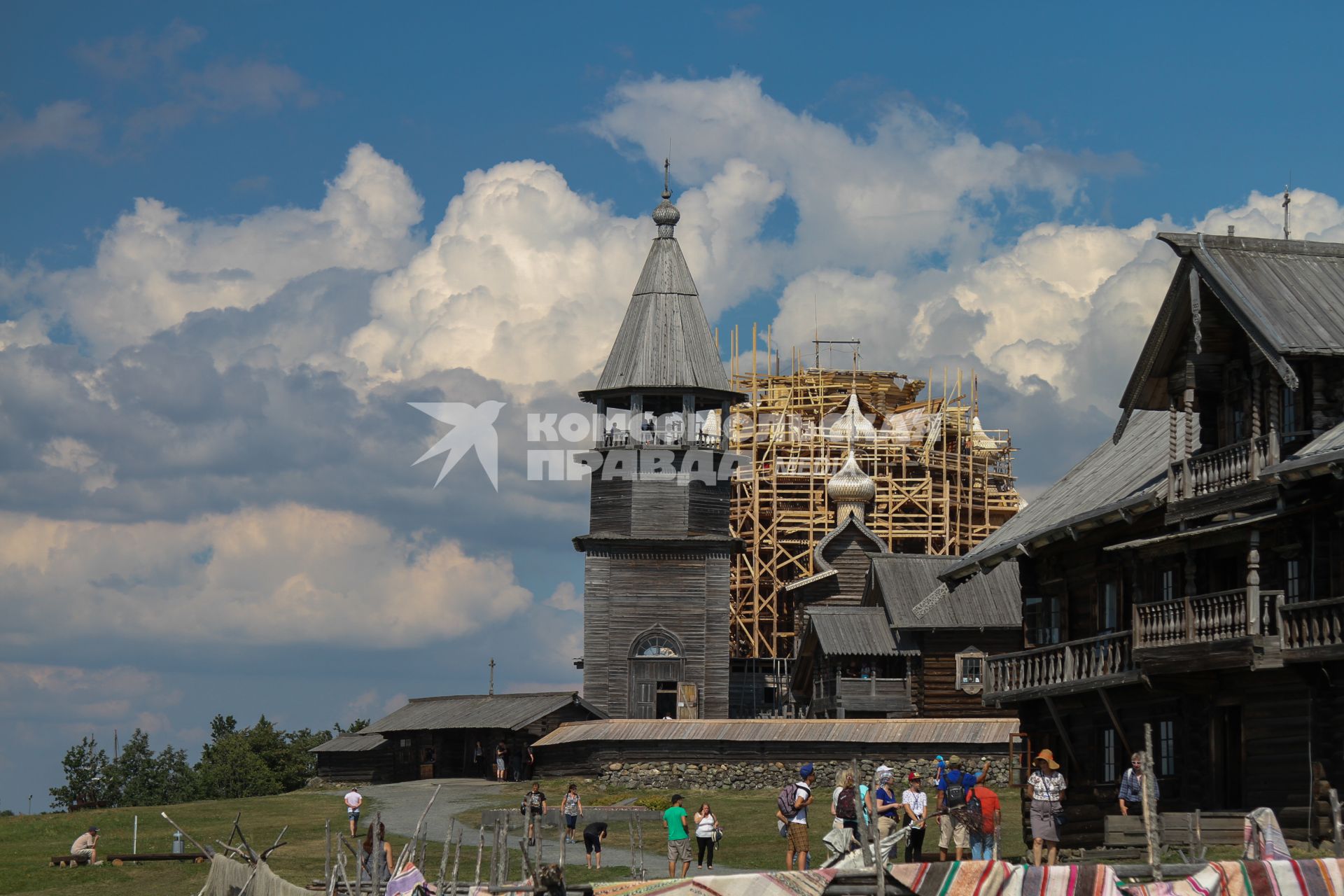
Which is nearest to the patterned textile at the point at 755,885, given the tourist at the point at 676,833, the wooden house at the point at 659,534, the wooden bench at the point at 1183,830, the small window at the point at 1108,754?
the wooden bench at the point at 1183,830

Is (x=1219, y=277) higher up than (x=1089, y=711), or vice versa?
(x=1219, y=277)

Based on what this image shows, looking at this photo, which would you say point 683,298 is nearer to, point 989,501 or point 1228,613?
point 989,501

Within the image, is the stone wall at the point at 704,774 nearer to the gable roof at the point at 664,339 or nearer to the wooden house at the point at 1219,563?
the gable roof at the point at 664,339

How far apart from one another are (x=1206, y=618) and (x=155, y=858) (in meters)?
21.0

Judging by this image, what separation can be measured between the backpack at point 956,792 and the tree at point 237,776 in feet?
191

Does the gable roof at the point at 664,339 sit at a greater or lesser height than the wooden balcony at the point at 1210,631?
greater

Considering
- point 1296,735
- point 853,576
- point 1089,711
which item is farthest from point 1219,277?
point 853,576

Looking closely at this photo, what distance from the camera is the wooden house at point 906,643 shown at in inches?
2292

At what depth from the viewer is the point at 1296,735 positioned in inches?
1192

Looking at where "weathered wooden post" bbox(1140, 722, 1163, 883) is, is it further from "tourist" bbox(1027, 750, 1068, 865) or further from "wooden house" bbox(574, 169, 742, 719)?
"wooden house" bbox(574, 169, 742, 719)

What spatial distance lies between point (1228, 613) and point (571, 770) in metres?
30.0

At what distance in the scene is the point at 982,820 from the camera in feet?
90.5

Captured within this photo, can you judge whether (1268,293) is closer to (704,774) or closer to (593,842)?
(593,842)

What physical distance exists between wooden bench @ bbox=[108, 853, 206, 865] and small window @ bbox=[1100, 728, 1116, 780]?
17678mm
